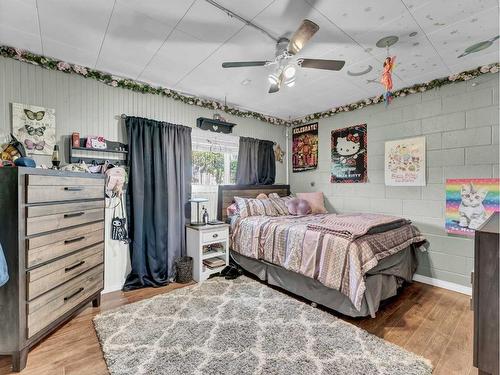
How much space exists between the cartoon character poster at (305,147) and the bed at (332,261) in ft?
5.72

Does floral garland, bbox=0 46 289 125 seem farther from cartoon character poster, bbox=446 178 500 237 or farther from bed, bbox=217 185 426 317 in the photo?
cartoon character poster, bbox=446 178 500 237

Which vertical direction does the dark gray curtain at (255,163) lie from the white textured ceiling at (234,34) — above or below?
below

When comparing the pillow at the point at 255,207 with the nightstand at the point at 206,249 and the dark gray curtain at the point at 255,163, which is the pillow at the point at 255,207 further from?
the dark gray curtain at the point at 255,163

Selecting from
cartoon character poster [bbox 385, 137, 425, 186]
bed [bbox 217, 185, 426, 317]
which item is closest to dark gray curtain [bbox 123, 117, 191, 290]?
bed [bbox 217, 185, 426, 317]

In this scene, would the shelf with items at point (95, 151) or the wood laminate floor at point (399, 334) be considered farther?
the shelf with items at point (95, 151)

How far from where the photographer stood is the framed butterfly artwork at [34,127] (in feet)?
7.61

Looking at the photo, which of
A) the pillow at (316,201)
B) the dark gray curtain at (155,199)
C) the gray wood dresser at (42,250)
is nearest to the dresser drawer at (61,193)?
the gray wood dresser at (42,250)

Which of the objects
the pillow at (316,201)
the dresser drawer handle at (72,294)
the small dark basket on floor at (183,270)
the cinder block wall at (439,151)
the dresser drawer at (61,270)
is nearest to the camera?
the dresser drawer at (61,270)

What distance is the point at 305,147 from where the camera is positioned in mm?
4547

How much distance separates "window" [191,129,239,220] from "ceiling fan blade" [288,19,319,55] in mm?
2082

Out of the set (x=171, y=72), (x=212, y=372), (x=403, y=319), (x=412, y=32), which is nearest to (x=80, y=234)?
(x=212, y=372)

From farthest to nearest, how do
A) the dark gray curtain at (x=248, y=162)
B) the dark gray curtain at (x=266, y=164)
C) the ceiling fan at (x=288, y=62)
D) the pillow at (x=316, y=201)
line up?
1. the dark gray curtain at (x=266, y=164)
2. the dark gray curtain at (x=248, y=162)
3. the pillow at (x=316, y=201)
4. the ceiling fan at (x=288, y=62)

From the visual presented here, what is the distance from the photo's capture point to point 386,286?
2377 mm

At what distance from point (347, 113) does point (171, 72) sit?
2.70 m
